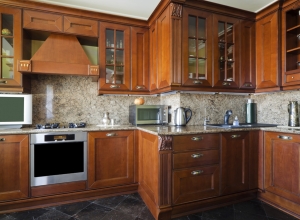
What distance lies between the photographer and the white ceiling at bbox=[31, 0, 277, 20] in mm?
2316

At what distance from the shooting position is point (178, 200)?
1854 mm

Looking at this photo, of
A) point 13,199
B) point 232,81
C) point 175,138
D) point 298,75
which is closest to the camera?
point 175,138

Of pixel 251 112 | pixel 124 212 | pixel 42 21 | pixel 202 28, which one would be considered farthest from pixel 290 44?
pixel 42 21

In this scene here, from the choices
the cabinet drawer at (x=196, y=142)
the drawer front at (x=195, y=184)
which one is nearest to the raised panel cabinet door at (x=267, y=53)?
the cabinet drawer at (x=196, y=142)

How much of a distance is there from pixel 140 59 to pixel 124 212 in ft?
6.52

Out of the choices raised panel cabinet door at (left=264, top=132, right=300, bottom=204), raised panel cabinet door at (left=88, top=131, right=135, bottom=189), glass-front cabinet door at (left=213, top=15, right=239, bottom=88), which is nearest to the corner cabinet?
raised panel cabinet door at (left=88, top=131, right=135, bottom=189)

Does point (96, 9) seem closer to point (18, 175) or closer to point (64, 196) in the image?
Answer: point (18, 175)

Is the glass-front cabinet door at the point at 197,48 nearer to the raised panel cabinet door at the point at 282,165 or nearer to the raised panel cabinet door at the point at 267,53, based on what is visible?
the raised panel cabinet door at the point at 267,53

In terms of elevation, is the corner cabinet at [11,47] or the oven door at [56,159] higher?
the corner cabinet at [11,47]

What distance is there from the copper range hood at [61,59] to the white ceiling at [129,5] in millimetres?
426

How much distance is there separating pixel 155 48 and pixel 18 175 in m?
2.24

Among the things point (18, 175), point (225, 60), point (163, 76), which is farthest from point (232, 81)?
point (18, 175)

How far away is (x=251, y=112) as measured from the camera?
277 cm

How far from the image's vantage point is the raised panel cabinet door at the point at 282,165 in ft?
6.16
